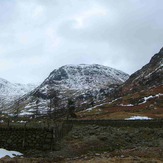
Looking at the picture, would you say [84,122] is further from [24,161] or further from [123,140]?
[24,161]

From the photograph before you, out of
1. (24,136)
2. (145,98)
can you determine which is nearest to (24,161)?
(24,136)

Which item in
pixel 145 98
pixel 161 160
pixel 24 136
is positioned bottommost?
pixel 161 160

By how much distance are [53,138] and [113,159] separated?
9614mm

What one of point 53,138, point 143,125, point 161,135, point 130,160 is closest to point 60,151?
point 53,138

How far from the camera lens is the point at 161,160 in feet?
73.5

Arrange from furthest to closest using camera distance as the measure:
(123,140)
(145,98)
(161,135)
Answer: (145,98)
(161,135)
(123,140)

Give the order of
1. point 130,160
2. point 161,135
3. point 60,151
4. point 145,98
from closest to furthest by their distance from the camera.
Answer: point 130,160, point 60,151, point 161,135, point 145,98

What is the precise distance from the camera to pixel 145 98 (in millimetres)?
148875

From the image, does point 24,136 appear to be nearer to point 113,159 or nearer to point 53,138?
point 53,138

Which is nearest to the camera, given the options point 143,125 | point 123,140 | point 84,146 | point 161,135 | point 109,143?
point 84,146

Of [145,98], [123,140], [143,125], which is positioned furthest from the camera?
[145,98]

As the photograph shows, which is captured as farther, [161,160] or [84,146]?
[84,146]

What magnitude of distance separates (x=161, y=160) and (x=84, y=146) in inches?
482

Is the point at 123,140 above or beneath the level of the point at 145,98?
beneath
